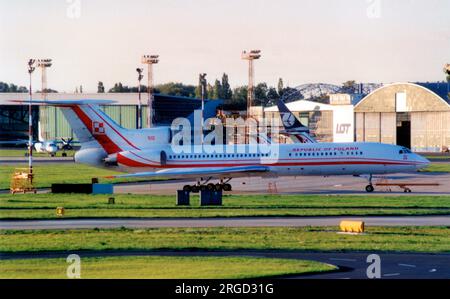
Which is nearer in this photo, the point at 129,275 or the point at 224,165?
the point at 129,275

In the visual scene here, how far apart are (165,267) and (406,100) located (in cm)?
11307

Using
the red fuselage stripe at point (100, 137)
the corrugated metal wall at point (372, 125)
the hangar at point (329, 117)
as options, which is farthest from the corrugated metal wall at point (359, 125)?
the red fuselage stripe at point (100, 137)

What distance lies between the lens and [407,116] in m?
143

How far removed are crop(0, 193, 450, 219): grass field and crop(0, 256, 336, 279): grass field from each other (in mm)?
17441

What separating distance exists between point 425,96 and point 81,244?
10712 cm

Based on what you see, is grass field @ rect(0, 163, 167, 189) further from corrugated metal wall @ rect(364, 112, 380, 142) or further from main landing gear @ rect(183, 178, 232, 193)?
corrugated metal wall @ rect(364, 112, 380, 142)

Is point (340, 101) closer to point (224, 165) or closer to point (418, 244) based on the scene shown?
point (224, 165)

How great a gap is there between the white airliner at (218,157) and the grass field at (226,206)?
22.1 ft

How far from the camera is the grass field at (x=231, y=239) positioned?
36875 mm

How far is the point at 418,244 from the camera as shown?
1486 inches

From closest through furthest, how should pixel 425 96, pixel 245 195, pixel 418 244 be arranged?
1. pixel 418 244
2. pixel 245 195
3. pixel 425 96

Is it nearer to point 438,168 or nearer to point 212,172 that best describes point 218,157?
point 212,172
